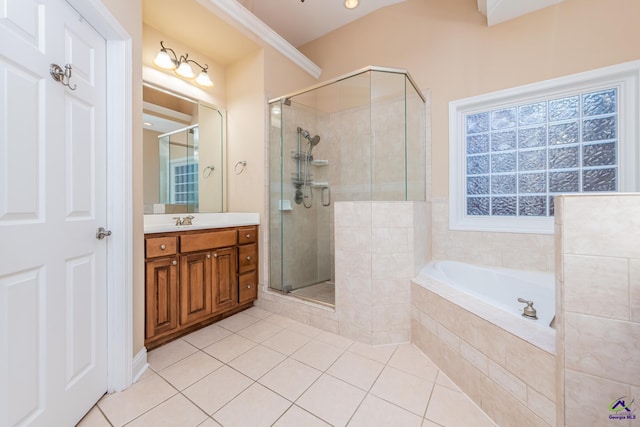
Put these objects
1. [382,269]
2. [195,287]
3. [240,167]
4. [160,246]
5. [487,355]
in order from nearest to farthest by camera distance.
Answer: [487,355] → [160,246] → [382,269] → [195,287] → [240,167]

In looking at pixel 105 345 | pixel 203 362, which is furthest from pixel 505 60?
pixel 105 345

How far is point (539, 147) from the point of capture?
2.05 metres

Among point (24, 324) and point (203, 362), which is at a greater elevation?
point (24, 324)

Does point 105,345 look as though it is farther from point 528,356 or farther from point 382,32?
point 382,32

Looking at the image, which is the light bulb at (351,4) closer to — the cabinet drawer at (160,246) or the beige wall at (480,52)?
the beige wall at (480,52)

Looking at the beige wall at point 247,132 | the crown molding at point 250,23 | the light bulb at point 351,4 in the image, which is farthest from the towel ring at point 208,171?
the light bulb at point 351,4

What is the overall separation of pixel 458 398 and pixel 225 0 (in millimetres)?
3168

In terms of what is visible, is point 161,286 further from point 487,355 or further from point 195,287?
point 487,355

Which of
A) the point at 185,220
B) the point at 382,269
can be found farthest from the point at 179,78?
the point at 382,269

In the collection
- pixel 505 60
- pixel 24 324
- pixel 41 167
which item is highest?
pixel 505 60

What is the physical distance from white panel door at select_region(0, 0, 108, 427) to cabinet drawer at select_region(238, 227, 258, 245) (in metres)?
1.08

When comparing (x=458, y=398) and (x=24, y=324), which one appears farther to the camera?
(x=458, y=398)

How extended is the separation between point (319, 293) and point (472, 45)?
2701 millimetres

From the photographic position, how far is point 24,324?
0.91 meters
